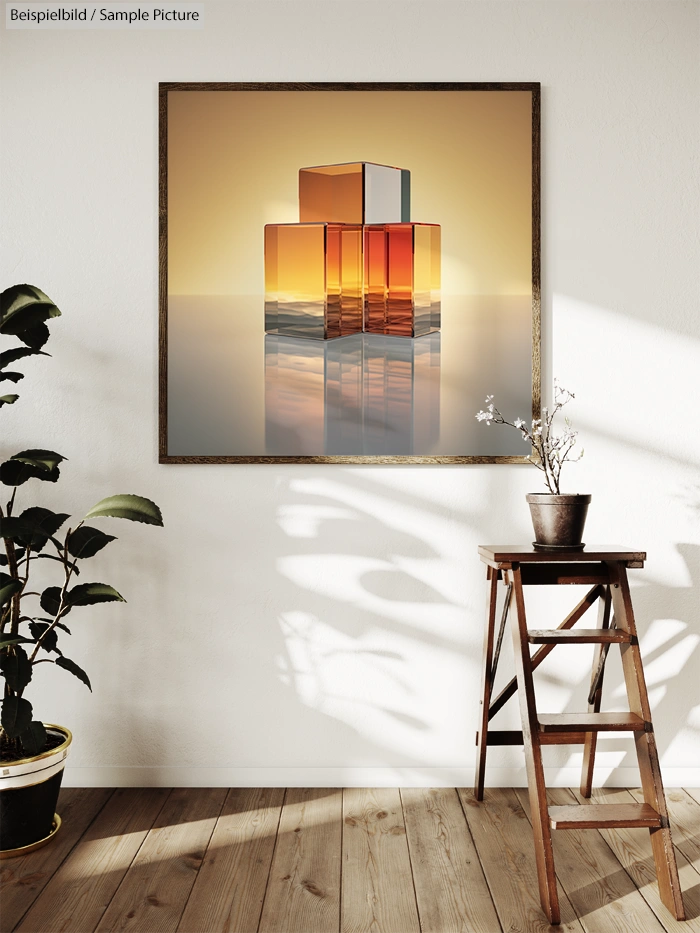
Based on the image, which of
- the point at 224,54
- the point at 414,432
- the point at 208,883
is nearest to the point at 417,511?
the point at 414,432

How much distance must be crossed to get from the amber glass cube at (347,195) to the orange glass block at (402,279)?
51 millimetres

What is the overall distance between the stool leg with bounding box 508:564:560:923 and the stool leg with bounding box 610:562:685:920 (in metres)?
0.25

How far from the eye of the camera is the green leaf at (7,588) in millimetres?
1948

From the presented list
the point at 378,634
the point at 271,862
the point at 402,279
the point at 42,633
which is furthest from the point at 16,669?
the point at 402,279

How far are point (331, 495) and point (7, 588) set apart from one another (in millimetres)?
965

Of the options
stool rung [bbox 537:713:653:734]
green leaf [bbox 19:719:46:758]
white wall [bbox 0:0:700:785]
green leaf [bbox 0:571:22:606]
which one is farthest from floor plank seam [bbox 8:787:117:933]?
stool rung [bbox 537:713:653:734]

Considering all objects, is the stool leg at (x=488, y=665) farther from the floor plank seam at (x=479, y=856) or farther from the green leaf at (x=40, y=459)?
the green leaf at (x=40, y=459)

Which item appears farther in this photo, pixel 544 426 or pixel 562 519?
pixel 544 426

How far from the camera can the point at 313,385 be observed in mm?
2367

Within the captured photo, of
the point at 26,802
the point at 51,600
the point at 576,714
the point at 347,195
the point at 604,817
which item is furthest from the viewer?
the point at 347,195

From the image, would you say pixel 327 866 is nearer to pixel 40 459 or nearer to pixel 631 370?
pixel 40 459

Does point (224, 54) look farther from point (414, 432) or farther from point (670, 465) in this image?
point (670, 465)

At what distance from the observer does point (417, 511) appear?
7.83 feet

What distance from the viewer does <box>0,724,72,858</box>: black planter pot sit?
1955 mm
